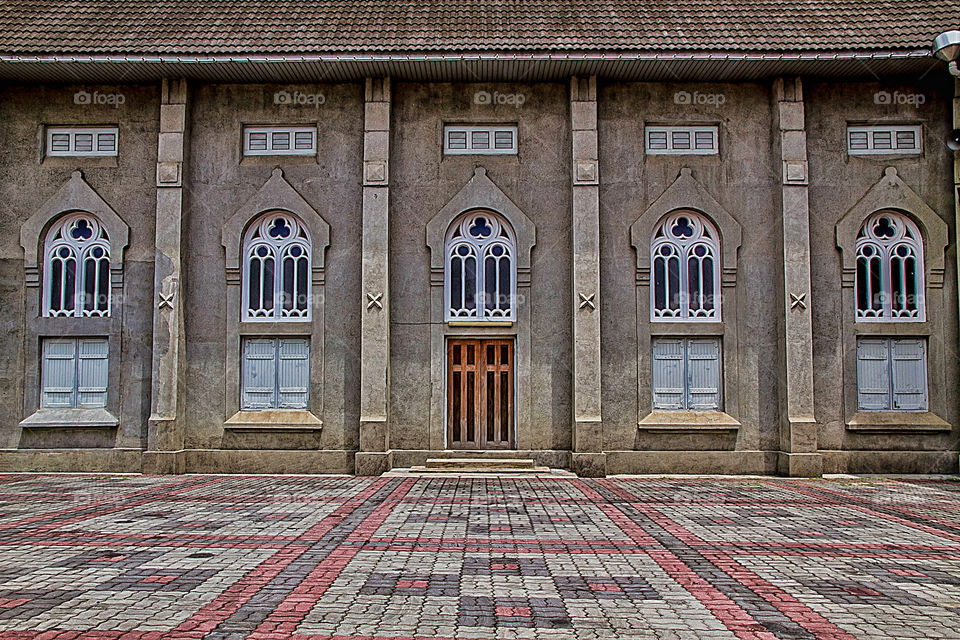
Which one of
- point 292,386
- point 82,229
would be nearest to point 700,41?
point 292,386

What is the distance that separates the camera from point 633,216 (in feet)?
54.4

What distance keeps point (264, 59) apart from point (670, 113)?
26.4 ft

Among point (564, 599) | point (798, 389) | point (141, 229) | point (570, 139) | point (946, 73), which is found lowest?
point (564, 599)

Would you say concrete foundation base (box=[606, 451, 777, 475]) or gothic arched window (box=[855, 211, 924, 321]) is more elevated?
gothic arched window (box=[855, 211, 924, 321])

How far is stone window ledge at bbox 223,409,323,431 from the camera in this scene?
53.0ft

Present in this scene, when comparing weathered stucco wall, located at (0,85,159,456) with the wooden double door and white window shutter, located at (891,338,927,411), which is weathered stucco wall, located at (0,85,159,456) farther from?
white window shutter, located at (891,338,927,411)

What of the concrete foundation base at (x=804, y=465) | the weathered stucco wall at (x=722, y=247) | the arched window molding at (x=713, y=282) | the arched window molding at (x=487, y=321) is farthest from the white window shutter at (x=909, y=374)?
the arched window molding at (x=487, y=321)

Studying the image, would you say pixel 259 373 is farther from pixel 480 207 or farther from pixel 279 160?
pixel 480 207

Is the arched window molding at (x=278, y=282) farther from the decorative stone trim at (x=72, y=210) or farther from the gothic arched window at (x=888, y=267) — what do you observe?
the gothic arched window at (x=888, y=267)

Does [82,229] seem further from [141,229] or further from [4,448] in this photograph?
[4,448]

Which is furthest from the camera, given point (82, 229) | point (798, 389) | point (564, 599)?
point (82, 229)

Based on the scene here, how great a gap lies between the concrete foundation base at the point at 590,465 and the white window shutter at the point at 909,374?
5891mm

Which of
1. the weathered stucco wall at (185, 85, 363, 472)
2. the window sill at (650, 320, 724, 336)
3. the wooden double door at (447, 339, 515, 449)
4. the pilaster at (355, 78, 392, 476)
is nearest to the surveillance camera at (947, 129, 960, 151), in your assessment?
the window sill at (650, 320, 724, 336)

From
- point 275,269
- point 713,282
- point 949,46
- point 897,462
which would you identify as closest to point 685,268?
point 713,282
